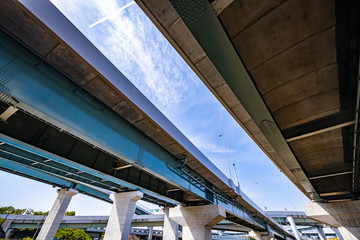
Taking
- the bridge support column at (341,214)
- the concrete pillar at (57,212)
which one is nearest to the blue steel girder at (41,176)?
the concrete pillar at (57,212)

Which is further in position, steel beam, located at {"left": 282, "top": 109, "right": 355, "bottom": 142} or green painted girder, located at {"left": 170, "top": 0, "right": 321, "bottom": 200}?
steel beam, located at {"left": 282, "top": 109, "right": 355, "bottom": 142}

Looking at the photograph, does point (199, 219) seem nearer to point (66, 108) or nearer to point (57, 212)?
point (66, 108)

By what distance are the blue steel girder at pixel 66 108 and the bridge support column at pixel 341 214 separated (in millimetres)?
20912

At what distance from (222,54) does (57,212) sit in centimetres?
3087

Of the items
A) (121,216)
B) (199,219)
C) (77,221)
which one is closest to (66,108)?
(199,219)

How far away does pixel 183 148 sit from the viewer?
886 centimetres

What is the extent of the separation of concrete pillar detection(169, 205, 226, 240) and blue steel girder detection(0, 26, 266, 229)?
9.18 meters

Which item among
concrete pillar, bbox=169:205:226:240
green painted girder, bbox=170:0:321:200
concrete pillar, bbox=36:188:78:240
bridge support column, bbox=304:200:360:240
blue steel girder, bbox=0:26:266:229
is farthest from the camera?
concrete pillar, bbox=36:188:78:240

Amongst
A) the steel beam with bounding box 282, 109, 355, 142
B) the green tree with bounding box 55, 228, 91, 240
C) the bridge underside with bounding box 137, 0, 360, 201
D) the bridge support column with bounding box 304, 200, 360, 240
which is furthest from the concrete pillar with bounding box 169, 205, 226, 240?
the green tree with bounding box 55, 228, 91, 240

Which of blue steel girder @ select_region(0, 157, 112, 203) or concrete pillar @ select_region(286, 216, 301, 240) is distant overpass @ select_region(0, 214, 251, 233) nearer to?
concrete pillar @ select_region(286, 216, 301, 240)

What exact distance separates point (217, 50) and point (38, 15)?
4233 mm

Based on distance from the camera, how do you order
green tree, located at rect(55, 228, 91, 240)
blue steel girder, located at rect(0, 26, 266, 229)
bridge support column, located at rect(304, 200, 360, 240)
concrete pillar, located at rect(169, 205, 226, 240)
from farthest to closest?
green tree, located at rect(55, 228, 91, 240) → bridge support column, located at rect(304, 200, 360, 240) → concrete pillar, located at rect(169, 205, 226, 240) → blue steel girder, located at rect(0, 26, 266, 229)

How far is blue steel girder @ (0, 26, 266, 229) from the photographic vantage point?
4.34m

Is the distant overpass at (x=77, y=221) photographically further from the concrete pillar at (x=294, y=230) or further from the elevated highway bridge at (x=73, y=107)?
the elevated highway bridge at (x=73, y=107)
